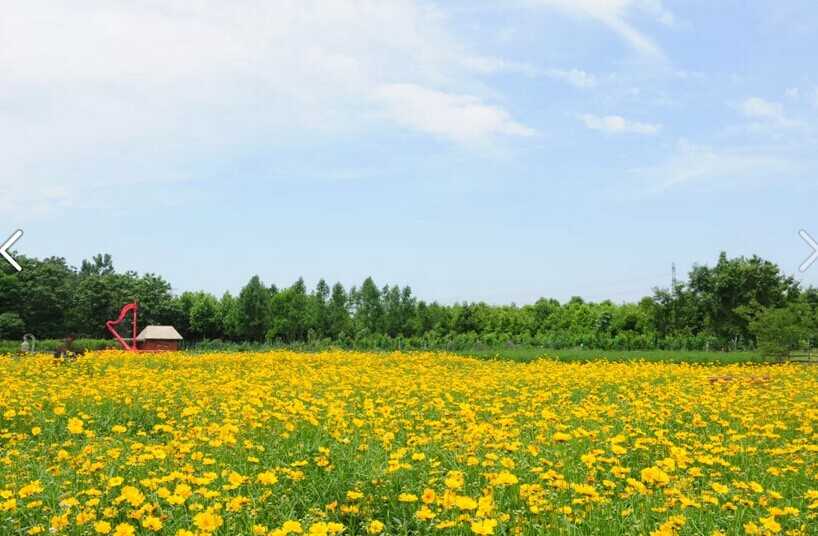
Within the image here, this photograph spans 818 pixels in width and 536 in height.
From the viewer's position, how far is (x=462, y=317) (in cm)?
4516

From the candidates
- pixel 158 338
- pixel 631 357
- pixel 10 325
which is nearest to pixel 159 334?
pixel 158 338

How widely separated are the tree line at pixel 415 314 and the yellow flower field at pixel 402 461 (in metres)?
16.3

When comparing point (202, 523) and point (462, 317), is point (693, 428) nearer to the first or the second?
point (202, 523)

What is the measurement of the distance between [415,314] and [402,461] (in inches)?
1469

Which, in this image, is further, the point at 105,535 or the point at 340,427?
the point at 340,427

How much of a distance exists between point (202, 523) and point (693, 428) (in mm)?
6034

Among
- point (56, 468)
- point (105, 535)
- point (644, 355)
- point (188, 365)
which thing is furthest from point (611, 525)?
point (644, 355)

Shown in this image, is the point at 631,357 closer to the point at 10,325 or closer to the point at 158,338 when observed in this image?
the point at 158,338

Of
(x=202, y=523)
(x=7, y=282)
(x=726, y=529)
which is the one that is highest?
(x=7, y=282)

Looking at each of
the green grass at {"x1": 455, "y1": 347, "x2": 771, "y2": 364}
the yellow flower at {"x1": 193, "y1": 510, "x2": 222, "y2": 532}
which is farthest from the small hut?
the yellow flower at {"x1": 193, "y1": 510, "x2": 222, "y2": 532}

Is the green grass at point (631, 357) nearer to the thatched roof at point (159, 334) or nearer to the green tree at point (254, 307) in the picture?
the thatched roof at point (159, 334)

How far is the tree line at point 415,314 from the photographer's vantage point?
29719mm

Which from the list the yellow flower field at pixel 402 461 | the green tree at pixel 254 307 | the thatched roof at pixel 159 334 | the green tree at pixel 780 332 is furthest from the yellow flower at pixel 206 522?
the green tree at pixel 254 307

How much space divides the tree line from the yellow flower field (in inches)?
643
